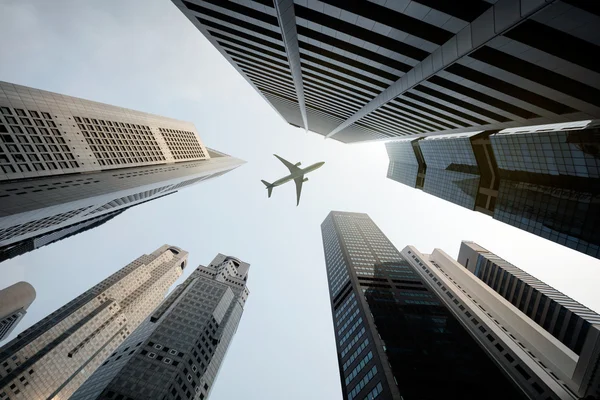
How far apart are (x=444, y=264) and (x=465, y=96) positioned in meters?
130

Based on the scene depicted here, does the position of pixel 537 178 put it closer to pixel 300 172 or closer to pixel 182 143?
pixel 300 172

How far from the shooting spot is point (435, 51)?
1892 cm

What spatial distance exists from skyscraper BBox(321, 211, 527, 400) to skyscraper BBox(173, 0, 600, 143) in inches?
1798

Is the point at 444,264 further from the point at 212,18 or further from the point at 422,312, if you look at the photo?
the point at 212,18

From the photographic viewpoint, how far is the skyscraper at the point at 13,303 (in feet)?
360

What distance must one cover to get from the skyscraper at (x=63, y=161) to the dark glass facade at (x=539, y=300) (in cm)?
11857

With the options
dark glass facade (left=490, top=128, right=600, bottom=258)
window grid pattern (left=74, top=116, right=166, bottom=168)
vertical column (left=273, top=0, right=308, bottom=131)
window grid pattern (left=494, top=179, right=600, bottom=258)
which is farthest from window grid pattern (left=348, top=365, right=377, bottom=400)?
window grid pattern (left=74, top=116, right=166, bottom=168)

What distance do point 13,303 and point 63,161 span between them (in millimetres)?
99652

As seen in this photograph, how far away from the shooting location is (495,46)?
53.4 ft

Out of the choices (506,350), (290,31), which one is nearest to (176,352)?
(290,31)

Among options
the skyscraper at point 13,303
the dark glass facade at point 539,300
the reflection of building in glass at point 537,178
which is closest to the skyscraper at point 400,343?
the reflection of building in glass at point 537,178

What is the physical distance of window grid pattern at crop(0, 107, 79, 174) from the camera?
50.6 metres

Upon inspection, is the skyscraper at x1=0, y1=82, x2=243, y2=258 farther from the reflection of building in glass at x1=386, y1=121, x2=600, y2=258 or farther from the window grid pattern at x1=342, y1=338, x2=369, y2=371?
the reflection of building in glass at x1=386, y1=121, x2=600, y2=258

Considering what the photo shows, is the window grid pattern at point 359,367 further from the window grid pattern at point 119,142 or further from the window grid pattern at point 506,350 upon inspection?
the window grid pattern at point 119,142
